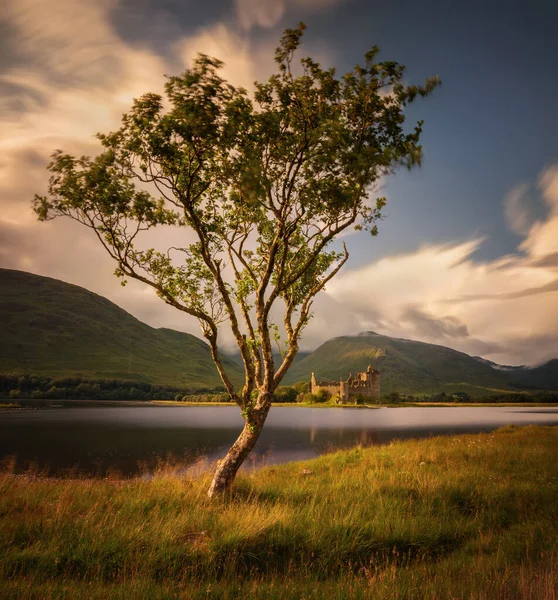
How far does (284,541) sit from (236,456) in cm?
397

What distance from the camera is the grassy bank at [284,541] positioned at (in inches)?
253

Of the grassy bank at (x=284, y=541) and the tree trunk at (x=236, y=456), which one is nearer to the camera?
the grassy bank at (x=284, y=541)

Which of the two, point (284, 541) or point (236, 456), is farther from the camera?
point (236, 456)

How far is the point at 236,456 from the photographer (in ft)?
40.6

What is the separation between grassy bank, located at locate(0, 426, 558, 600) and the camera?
6.43 m

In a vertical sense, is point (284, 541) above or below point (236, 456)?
below

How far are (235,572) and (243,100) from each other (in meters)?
11.9

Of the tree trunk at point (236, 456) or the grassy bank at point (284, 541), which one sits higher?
the tree trunk at point (236, 456)

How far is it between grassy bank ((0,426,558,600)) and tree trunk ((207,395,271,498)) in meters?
0.51

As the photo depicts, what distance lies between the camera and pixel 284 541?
28.6ft

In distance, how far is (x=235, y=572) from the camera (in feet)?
24.6

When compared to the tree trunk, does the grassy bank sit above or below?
below

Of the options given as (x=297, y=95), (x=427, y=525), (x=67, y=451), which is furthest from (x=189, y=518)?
(x=67, y=451)

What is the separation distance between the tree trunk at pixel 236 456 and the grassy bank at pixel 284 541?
508 mm
